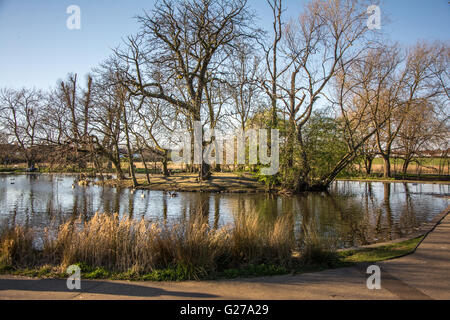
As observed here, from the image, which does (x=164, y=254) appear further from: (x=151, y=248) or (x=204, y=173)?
(x=204, y=173)

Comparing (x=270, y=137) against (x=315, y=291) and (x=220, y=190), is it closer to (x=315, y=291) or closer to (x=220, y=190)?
(x=220, y=190)

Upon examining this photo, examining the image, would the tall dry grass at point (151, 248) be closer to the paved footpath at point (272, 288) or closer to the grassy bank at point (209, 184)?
the paved footpath at point (272, 288)

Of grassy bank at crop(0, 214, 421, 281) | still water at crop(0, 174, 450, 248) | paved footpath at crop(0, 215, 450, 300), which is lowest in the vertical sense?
still water at crop(0, 174, 450, 248)

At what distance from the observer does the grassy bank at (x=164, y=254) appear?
584 centimetres

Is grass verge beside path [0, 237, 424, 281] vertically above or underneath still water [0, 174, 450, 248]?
above

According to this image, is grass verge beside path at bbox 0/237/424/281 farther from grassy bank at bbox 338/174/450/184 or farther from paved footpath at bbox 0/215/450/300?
grassy bank at bbox 338/174/450/184

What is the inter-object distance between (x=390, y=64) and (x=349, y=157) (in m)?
10.6

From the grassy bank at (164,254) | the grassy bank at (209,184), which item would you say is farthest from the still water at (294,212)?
the grassy bank at (209,184)

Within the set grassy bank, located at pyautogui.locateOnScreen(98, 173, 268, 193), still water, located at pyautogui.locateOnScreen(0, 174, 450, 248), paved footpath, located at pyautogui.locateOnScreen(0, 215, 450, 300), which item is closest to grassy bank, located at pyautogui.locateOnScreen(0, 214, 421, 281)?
paved footpath, located at pyautogui.locateOnScreen(0, 215, 450, 300)

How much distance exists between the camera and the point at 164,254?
629 cm

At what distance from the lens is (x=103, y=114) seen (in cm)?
2114

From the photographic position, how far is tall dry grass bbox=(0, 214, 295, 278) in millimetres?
6062

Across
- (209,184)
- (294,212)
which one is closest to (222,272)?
(294,212)

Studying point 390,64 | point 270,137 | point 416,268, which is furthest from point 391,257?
point 390,64
